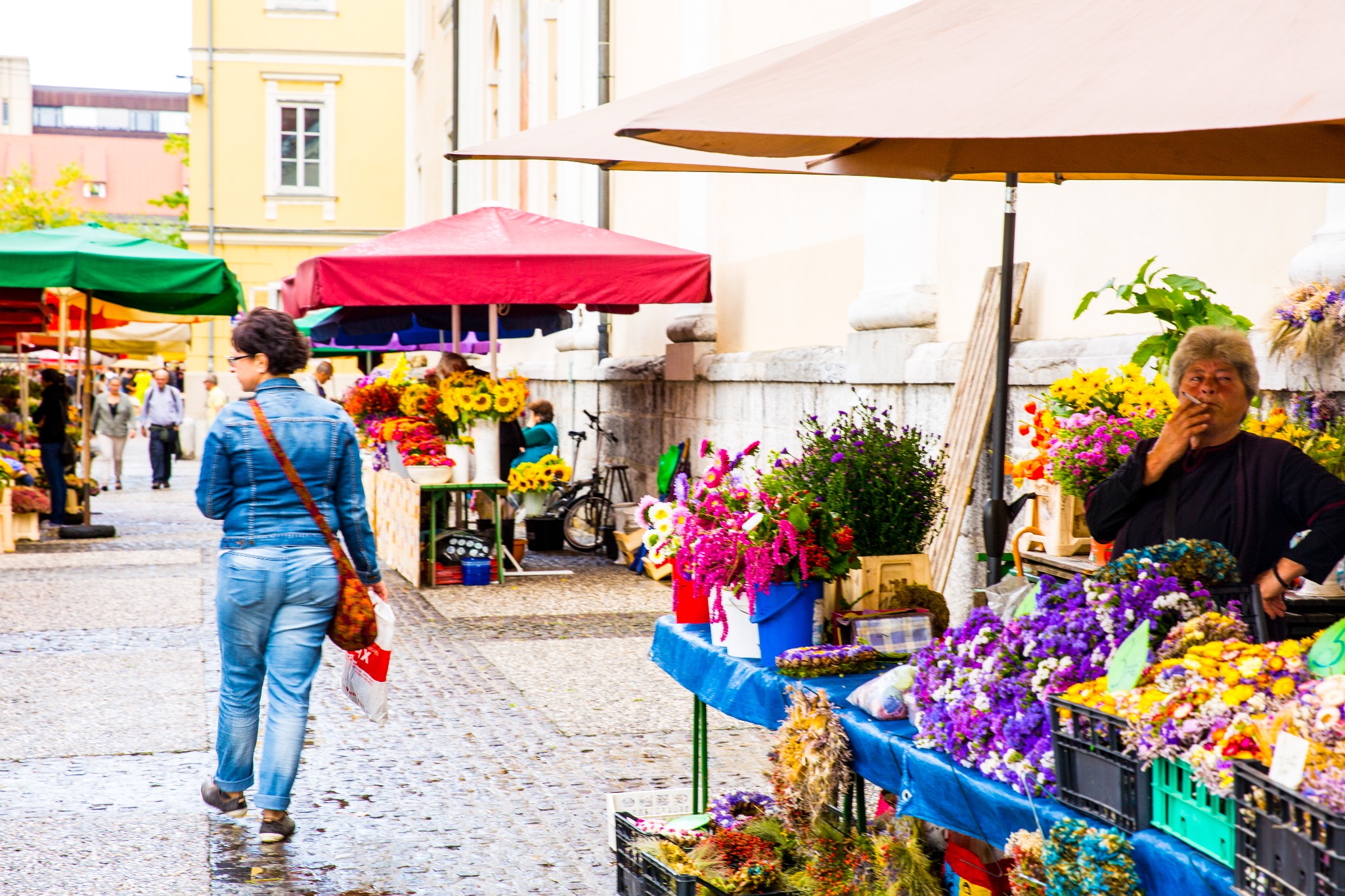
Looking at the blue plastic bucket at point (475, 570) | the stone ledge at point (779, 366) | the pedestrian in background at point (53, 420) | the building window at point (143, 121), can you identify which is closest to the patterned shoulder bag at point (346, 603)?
the stone ledge at point (779, 366)

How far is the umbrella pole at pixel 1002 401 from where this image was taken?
4539mm

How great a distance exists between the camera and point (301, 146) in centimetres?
3591

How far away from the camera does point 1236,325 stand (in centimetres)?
518

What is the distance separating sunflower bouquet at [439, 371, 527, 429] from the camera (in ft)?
36.6

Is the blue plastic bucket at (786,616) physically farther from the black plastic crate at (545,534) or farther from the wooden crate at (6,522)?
the wooden crate at (6,522)

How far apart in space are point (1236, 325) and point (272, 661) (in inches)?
141

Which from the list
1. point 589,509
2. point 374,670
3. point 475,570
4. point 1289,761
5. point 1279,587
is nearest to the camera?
point 1289,761

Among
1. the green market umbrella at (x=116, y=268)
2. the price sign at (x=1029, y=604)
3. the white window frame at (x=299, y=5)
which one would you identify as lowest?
the price sign at (x=1029, y=604)

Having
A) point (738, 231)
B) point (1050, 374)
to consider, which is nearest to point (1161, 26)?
point (1050, 374)

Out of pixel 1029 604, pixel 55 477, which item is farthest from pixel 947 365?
pixel 55 477

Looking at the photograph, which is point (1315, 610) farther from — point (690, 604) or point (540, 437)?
point (540, 437)

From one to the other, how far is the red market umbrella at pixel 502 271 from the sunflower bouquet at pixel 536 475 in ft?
8.13

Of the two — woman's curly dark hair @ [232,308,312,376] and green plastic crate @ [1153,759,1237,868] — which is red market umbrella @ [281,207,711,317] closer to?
woman's curly dark hair @ [232,308,312,376]

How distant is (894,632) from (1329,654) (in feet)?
5.04
